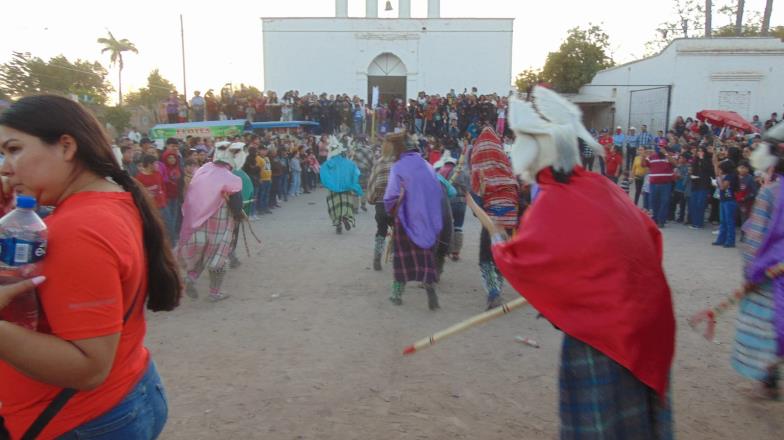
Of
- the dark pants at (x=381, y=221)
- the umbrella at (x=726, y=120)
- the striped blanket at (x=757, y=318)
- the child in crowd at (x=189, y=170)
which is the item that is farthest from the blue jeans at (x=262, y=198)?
the umbrella at (x=726, y=120)

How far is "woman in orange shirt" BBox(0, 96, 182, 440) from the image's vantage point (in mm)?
1382

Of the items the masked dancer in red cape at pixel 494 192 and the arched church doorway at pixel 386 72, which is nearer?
the masked dancer in red cape at pixel 494 192

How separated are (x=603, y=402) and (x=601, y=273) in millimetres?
484

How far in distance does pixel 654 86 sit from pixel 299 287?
21354 mm

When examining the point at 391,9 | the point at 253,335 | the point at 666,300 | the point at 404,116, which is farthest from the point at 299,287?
the point at 391,9

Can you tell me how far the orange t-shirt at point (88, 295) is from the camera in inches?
54.5

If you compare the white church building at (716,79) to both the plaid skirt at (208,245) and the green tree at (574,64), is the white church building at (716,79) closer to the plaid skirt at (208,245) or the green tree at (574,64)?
the green tree at (574,64)

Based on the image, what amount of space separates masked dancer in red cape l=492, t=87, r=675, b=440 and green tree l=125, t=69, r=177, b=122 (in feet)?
164

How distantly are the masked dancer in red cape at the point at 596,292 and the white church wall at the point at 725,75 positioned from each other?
2261cm

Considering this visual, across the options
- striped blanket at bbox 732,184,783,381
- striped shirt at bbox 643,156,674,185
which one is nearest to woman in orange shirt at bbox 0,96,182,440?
striped blanket at bbox 732,184,783,381

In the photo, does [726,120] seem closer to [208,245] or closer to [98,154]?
[208,245]

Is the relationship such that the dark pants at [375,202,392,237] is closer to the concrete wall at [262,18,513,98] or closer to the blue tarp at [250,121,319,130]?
the blue tarp at [250,121,319,130]

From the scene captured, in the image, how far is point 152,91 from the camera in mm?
53281

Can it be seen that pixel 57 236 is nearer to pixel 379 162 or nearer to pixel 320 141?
pixel 379 162
